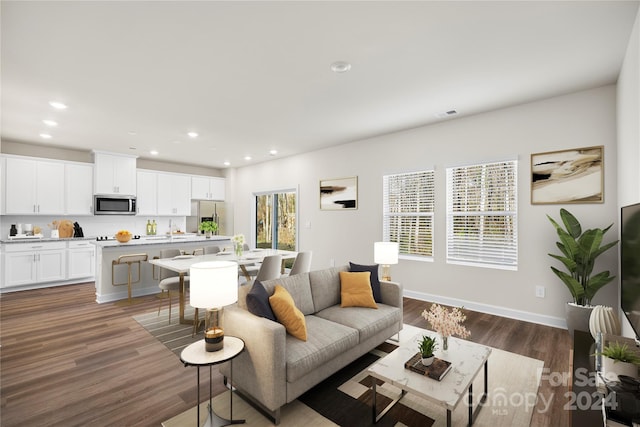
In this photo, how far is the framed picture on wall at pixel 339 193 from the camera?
5648 mm

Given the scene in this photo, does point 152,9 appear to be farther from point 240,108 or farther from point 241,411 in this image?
point 241,411

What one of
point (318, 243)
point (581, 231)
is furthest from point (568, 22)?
point (318, 243)

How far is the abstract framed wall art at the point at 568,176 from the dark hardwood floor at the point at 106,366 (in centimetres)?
157

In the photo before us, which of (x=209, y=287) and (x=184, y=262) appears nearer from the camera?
(x=209, y=287)

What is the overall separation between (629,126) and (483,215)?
1.82 meters

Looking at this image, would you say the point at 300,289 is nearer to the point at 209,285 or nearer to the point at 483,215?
the point at 209,285

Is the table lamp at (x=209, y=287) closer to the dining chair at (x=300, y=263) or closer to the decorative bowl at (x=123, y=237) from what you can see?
the dining chair at (x=300, y=263)

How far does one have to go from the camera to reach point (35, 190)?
5789 mm

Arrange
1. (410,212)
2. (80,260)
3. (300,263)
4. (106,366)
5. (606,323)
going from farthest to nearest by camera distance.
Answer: (80,260) < (410,212) < (300,263) < (106,366) < (606,323)

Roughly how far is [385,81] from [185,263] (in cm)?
324

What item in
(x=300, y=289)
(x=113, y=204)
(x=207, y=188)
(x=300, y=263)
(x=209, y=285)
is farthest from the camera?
(x=207, y=188)

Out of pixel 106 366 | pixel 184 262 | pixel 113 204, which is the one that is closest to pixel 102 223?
pixel 113 204

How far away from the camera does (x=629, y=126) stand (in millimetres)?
2568

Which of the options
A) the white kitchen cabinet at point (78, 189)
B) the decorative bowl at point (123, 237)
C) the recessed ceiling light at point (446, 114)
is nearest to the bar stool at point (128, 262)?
the decorative bowl at point (123, 237)
